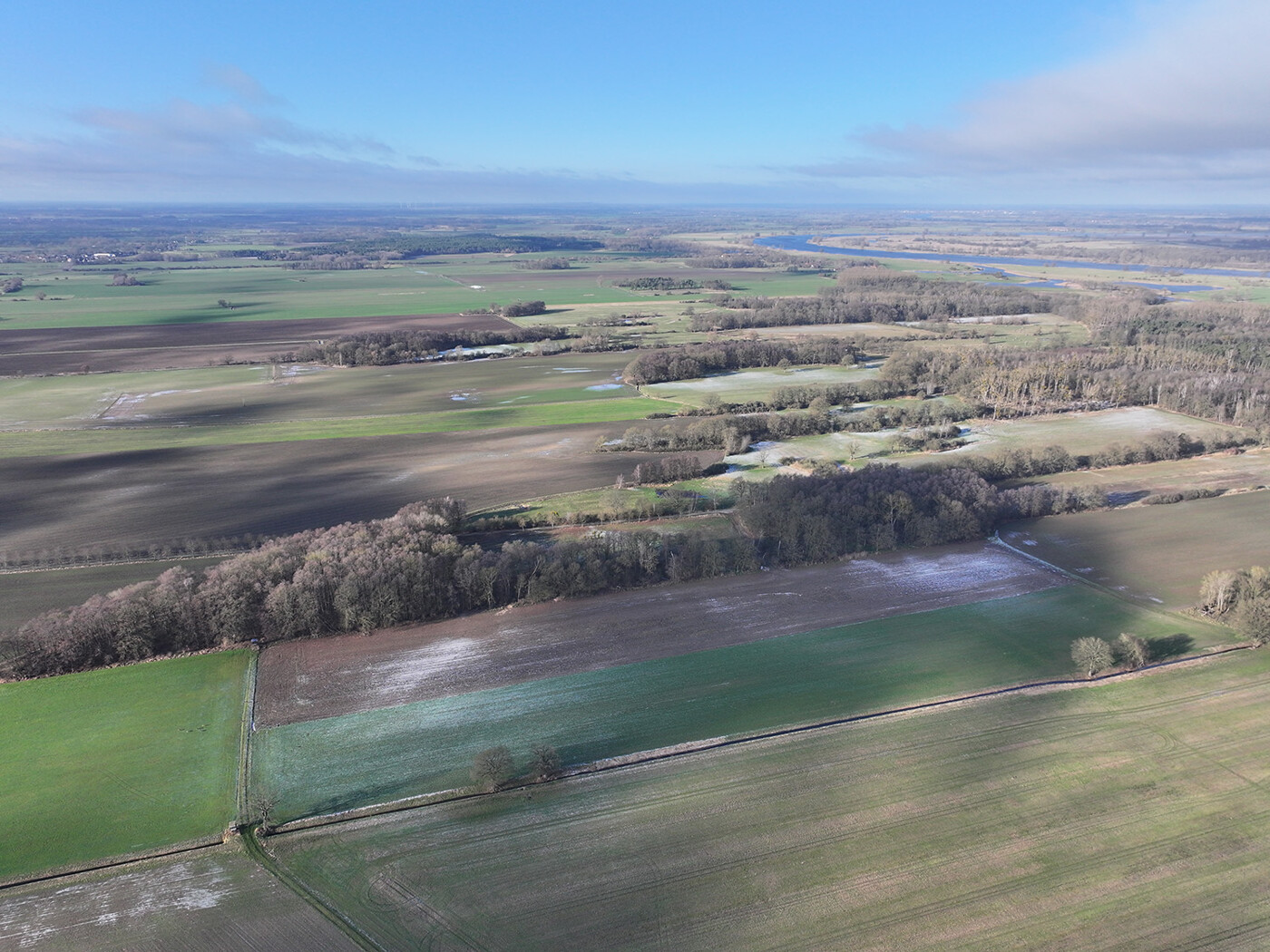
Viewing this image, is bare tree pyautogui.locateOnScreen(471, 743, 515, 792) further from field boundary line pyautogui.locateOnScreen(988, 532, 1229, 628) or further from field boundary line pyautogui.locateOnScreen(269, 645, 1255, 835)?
field boundary line pyautogui.locateOnScreen(988, 532, 1229, 628)

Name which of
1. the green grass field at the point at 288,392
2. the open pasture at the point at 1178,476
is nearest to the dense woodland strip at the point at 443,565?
the open pasture at the point at 1178,476

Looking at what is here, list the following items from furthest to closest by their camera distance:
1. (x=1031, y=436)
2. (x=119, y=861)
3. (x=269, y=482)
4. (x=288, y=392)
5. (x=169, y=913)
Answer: (x=288, y=392) < (x=1031, y=436) < (x=269, y=482) < (x=119, y=861) < (x=169, y=913)

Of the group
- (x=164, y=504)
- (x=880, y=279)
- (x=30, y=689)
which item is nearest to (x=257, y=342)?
(x=164, y=504)

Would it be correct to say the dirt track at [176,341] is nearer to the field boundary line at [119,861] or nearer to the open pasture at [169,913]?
the field boundary line at [119,861]

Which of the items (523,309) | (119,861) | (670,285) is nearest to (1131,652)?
(119,861)

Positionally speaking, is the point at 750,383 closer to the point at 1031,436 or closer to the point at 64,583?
the point at 1031,436
